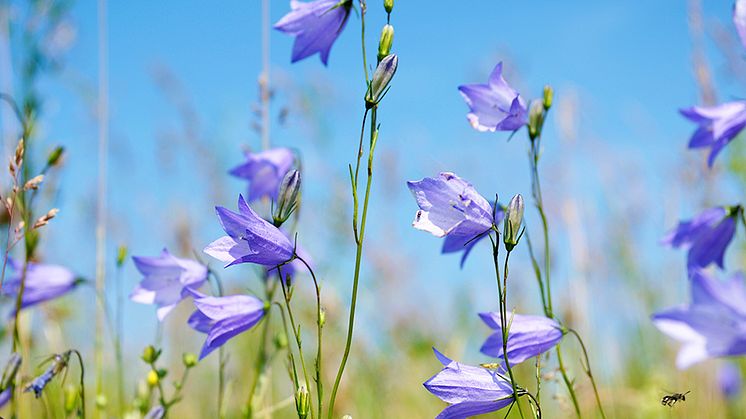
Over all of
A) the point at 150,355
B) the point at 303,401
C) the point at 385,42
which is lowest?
the point at 150,355

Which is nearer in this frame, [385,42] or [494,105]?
[385,42]

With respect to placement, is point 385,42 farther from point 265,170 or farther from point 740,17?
point 265,170

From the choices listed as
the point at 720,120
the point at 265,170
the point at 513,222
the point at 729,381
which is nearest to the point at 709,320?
the point at 513,222

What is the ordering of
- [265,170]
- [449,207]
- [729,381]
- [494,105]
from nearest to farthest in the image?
1. [449,207]
2. [494,105]
3. [265,170]
4. [729,381]

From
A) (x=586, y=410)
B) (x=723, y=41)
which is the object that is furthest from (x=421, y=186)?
(x=723, y=41)

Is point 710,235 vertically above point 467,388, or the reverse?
point 710,235

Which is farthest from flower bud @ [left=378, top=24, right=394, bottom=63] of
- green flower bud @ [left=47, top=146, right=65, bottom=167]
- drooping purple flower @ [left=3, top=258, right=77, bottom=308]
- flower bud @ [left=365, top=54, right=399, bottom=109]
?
drooping purple flower @ [left=3, top=258, right=77, bottom=308]
